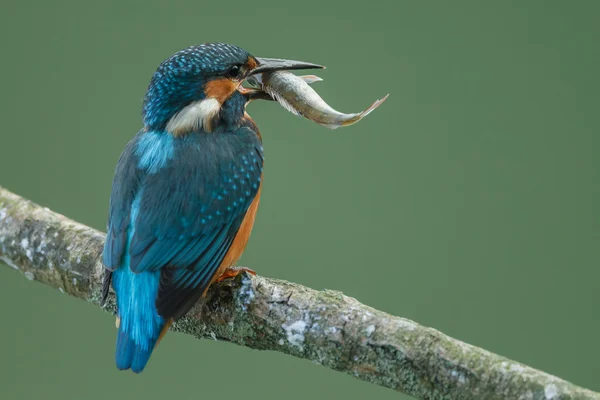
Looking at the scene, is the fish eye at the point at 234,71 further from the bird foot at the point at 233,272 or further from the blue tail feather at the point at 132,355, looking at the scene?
the blue tail feather at the point at 132,355

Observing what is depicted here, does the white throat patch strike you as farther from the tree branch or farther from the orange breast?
the tree branch

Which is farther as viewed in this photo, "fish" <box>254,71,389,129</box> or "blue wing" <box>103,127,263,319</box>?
"fish" <box>254,71,389,129</box>

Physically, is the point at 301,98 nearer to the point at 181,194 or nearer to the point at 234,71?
the point at 234,71

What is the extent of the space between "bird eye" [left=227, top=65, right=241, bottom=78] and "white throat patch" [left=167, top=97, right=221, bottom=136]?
0.12 metres

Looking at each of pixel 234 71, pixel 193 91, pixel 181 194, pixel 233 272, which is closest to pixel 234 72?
pixel 234 71

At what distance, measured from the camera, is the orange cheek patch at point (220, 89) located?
2.36m

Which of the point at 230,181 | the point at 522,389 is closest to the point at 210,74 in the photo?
the point at 230,181

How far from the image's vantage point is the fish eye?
2.41 metres

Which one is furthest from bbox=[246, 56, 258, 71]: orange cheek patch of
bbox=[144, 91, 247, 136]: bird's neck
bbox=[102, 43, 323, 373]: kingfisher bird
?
bbox=[144, 91, 247, 136]: bird's neck

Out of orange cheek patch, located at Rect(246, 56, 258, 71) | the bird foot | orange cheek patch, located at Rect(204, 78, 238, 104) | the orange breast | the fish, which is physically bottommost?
the bird foot

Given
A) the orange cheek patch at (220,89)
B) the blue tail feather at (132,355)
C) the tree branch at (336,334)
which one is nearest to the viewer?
the tree branch at (336,334)

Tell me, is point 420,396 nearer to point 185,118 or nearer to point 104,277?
point 104,277

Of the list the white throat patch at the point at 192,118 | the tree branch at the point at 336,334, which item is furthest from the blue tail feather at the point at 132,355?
the white throat patch at the point at 192,118

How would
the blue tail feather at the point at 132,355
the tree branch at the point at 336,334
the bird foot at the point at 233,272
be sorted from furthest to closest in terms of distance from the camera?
the bird foot at the point at 233,272, the blue tail feather at the point at 132,355, the tree branch at the point at 336,334
